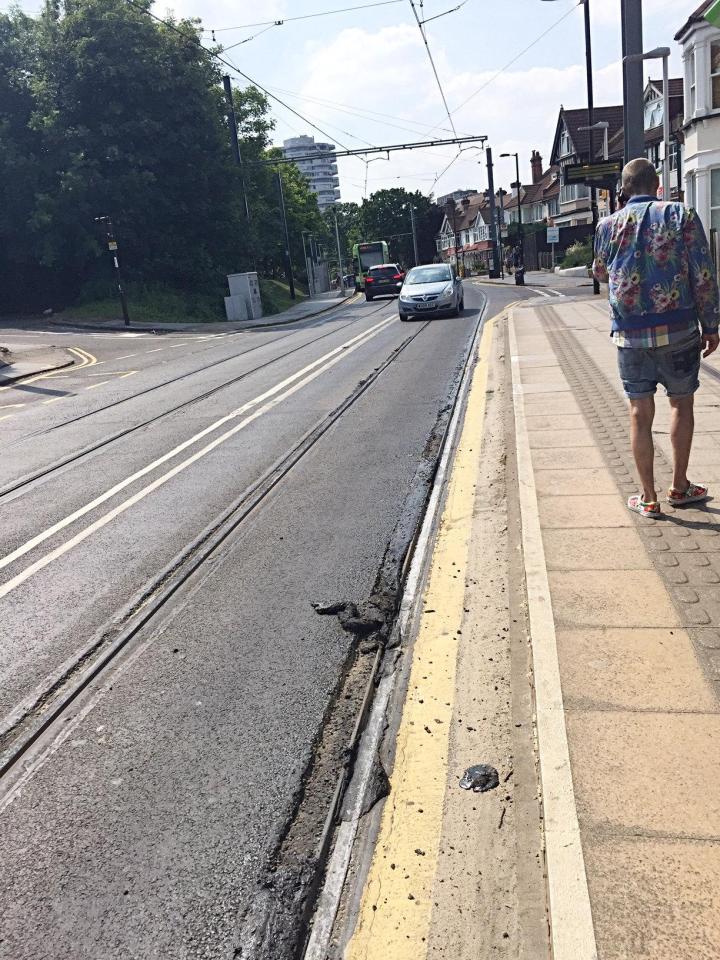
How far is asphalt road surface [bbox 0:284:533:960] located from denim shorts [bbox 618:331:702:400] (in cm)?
189

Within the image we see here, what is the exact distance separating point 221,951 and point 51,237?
130 feet

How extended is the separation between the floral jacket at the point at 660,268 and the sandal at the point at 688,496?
40.7 inches

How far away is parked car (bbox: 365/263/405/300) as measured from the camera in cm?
4522

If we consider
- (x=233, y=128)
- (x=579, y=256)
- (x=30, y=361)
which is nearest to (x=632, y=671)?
(x=30, y=361)

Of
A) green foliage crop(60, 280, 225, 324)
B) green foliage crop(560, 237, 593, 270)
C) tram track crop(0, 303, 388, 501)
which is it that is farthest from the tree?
tram track crop(0, 303, 388, 501)

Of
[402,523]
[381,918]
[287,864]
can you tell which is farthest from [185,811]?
[402,523]

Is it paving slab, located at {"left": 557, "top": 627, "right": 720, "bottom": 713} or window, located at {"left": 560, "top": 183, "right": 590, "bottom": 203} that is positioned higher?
window, located at {"left": 560, "top": 183, "right": 590, "bottom": 203}

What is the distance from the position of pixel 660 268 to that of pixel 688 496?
1460mm

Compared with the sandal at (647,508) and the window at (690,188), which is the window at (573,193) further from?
the sandal at (647,508)

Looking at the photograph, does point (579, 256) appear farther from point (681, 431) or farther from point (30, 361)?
point (681, 431)

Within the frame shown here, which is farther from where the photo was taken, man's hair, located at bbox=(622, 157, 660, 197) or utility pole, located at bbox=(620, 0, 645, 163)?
utility pole, located at bbox=(620, 0, 645, 163)

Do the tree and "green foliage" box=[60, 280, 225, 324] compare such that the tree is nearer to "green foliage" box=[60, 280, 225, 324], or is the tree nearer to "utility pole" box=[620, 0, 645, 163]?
"green foliage" box=[60, 280, 225, 324]

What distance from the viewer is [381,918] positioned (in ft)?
7.95

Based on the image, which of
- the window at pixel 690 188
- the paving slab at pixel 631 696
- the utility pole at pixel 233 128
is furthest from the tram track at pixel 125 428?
the utility pole at pixel 233 128
